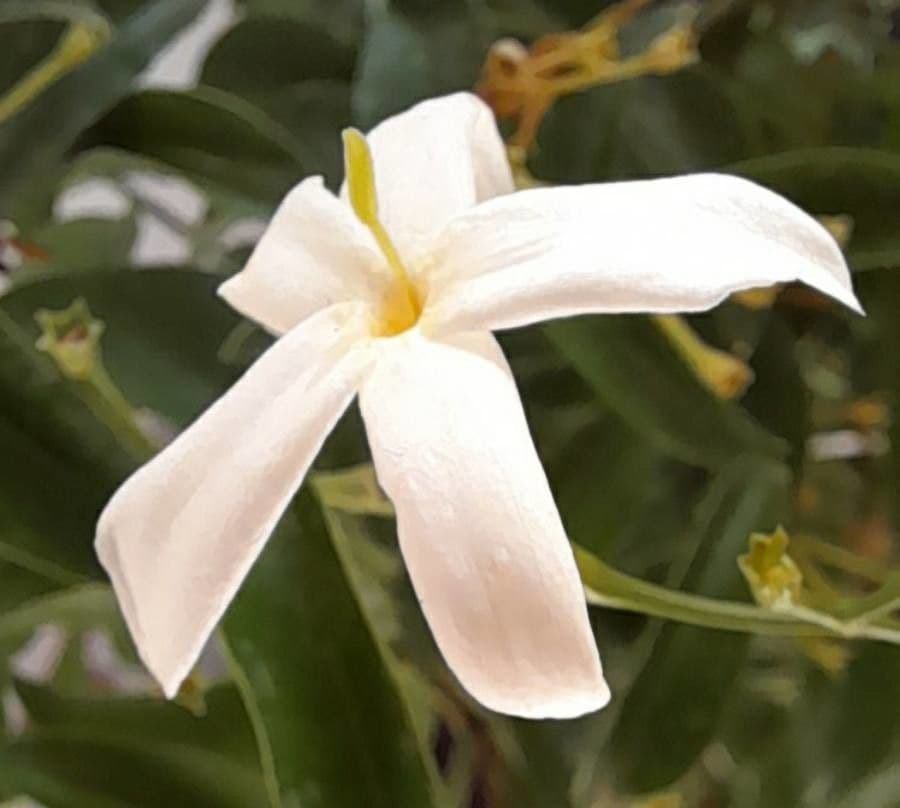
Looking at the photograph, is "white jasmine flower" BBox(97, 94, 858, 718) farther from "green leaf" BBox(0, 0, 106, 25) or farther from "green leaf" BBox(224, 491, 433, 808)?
"green leaf" BBox(0, 0, 106, 25)

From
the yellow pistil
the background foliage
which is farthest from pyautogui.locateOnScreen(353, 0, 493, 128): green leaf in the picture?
the yellow pistil

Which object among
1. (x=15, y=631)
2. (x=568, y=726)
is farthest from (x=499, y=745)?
(x=15, y=631)

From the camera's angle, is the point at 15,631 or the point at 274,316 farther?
the point at 15,631

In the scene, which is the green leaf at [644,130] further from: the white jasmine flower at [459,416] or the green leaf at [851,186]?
the white jasmine flower at [459,416]

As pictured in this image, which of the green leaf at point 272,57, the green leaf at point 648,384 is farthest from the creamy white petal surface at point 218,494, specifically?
the green leaf at point 272,57

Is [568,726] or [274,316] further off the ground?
[274,316]

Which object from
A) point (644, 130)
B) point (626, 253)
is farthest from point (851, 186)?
point (626, 253)

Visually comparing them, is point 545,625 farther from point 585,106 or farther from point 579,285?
point 585,106
